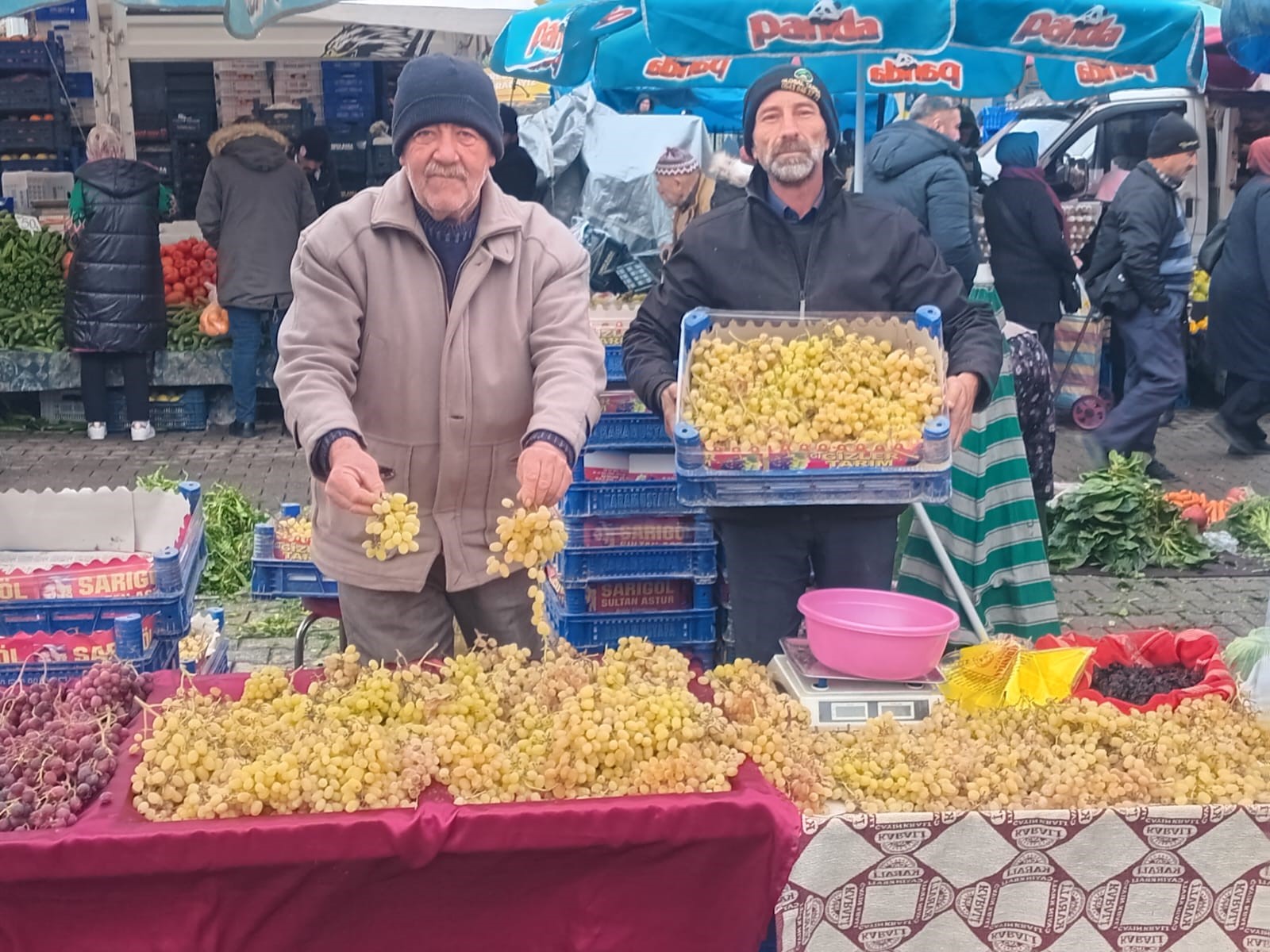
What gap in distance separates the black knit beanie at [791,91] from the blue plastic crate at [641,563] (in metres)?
1.69

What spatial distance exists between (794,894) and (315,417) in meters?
1.46

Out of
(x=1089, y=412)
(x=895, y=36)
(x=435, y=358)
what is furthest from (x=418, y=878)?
(x=1089, y=412)

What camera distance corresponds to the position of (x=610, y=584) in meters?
5.16

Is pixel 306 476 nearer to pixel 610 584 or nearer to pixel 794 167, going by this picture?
pixel 610 584

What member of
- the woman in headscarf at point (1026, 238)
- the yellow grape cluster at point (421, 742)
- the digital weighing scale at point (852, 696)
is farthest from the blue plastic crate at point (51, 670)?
the woman in headscarf at point (1026, 238)

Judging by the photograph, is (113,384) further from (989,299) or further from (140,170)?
(989,299)

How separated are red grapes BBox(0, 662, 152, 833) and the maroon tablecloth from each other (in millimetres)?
Answer: 49

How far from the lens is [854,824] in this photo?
2.69m

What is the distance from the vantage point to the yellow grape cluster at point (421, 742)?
8.50ft

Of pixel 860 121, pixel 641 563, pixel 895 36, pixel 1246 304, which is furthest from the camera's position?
pixel 1246 304

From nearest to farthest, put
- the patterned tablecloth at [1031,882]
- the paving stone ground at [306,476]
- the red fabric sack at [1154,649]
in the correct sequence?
the patterned tablecloth at [1031,882] < the red fabric sack at [1154,649] < the paving stone ground at [306,476]

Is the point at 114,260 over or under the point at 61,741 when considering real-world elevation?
A: over

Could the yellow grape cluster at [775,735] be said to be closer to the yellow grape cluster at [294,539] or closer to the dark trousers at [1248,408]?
the yellow grape cluster at [294,539]

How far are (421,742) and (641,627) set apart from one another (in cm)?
249
